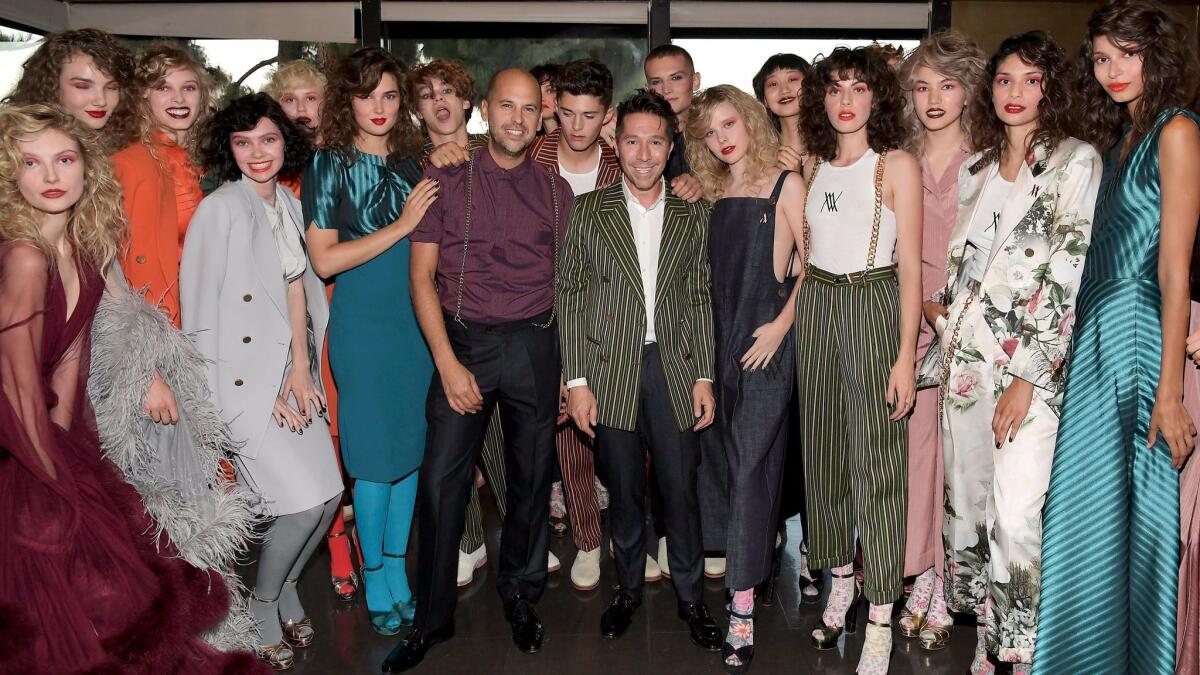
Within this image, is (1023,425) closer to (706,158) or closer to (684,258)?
(684,258)

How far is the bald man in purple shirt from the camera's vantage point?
298 centimetres

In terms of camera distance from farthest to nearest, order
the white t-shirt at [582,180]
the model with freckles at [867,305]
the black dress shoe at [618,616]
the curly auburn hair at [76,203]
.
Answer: the white t-shirt at [582,180]
the black dress shoe at [618,616]
the model with freckles at [867,305]
the curly auburn hair at [76,203]

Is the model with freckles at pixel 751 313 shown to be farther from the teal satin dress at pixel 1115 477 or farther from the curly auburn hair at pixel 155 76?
the curly auburn hair at pixel 155 76

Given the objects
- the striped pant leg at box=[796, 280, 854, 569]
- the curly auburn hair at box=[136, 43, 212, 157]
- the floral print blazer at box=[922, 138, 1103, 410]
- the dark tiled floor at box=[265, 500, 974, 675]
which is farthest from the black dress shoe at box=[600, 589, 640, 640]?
the curly auburn hair at box=[136, 43, 212, 157]

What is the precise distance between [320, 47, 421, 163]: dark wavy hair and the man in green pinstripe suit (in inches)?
29.7

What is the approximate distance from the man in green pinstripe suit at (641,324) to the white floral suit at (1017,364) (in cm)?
78

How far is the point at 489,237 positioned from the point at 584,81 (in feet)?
2.22

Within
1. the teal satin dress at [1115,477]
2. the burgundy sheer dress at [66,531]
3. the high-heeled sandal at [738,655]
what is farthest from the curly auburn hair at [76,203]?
the teal satin dress at [1115,477]

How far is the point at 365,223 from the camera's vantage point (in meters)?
3.19

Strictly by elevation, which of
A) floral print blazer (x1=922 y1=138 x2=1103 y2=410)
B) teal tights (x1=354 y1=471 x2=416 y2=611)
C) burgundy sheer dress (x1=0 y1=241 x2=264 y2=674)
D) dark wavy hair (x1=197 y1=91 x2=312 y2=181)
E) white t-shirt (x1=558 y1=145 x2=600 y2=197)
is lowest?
teal tights (x1=354 y1=471 x2=416 y2=611)

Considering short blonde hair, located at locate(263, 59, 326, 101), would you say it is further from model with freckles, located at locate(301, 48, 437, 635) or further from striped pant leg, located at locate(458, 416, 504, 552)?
striped pant leg, located at locate(458, 416, 504, 552)

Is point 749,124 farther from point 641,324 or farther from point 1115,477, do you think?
point 1115,477

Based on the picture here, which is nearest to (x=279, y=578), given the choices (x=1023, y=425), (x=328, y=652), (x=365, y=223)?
(x=328, y=652)

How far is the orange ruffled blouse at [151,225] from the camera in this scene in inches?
117
